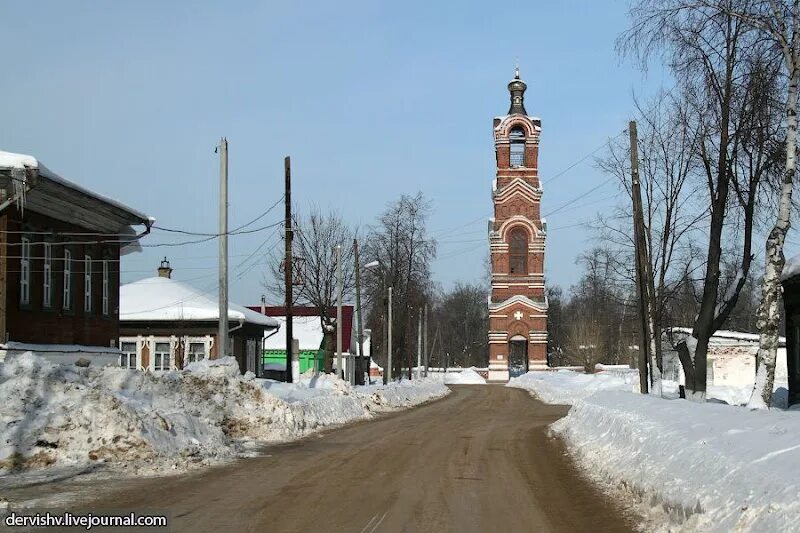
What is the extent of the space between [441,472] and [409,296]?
45943 mm

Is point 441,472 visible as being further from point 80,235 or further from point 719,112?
point 80,235

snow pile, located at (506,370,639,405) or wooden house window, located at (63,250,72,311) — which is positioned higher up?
wooden house window, located at (63,250,72,311)

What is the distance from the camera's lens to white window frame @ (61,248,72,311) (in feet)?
86.3

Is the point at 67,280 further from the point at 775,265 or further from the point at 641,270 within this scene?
the point at 775,265

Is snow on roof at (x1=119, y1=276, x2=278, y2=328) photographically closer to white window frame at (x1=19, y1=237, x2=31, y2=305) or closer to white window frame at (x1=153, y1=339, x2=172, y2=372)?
white window frame at (x1=153, y1=339, x2=172, y2=372)

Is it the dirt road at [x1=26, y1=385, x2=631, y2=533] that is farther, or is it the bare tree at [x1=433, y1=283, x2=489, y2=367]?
the bare tree at [x1=433, y1=283, x2=489, y2=367]

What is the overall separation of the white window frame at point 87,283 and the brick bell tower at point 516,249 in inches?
2109

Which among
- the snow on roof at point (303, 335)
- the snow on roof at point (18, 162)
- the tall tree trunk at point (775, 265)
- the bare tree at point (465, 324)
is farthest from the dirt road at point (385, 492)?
the bare tree at point (465, 324)

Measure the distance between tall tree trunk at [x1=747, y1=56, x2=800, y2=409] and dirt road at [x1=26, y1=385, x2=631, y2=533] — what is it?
5.03m

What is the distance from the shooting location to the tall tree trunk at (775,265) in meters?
17.8

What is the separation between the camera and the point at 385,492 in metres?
11.2

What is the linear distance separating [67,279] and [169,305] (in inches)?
656

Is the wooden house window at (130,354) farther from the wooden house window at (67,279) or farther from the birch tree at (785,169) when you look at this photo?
the birch tree at (785,169)

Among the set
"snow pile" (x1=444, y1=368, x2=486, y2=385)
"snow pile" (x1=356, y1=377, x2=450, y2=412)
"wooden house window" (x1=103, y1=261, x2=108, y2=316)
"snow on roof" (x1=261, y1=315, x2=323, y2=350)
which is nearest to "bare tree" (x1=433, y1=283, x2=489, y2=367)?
"snow pile" (x1=444, y1=368, x2=486, y2=385)
